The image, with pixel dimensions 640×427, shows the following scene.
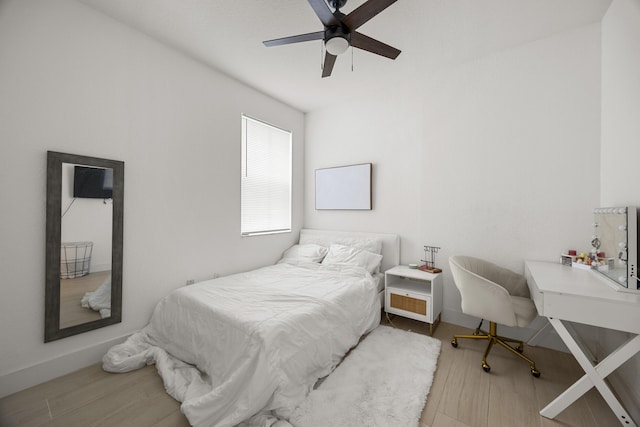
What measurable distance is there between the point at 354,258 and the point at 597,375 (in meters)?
2.15

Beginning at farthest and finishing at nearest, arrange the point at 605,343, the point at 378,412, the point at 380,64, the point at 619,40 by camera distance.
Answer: the point at 380,64 < the point at 605,343 < the point at 619,40 < the point at 378,412

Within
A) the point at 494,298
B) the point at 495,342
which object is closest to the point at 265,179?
the point at 494,298

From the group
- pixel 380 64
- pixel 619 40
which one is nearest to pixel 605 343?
pixel 619 40

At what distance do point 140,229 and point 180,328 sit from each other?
103 centimetres

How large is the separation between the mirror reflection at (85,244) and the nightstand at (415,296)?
2.81 m

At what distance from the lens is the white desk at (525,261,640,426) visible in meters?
1.45

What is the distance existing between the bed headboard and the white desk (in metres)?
1.71

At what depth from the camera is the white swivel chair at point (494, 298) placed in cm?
212

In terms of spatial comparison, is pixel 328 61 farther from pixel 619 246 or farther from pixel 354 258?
pixel 619 246

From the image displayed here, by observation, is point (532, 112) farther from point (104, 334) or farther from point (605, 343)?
point (104, 334)

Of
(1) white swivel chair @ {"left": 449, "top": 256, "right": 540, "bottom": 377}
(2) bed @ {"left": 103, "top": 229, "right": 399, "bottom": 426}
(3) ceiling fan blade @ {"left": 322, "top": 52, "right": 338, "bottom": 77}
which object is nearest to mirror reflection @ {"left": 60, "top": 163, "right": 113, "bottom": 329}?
(2) bed @ {"left": 103, "top": 229, "right": 399, "bottom": 426}

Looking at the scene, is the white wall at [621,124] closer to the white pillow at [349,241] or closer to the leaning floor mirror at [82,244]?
the white pillow at [349,241]

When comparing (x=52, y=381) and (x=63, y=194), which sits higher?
(x=63, y=194)

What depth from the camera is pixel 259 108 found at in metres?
3.59
